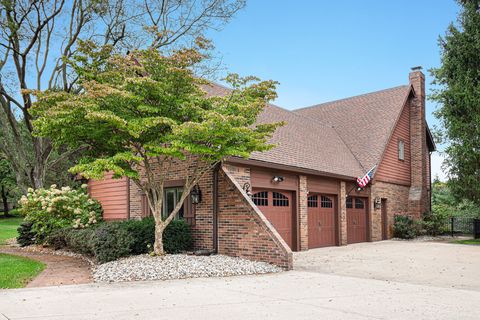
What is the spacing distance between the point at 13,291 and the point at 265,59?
38.6 feet

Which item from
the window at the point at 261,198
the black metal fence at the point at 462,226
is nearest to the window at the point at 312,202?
the window at the point at 261,198

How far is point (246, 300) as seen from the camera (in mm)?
7082

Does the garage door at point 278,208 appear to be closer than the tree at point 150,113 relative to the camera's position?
No

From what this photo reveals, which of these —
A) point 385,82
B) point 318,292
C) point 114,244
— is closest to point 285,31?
point 114,244

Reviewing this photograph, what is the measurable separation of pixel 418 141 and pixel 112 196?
15.8 metres

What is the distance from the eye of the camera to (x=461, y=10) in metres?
22.5

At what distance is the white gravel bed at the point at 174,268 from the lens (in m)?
9.61

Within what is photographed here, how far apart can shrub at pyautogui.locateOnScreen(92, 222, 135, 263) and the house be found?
7.40 feet

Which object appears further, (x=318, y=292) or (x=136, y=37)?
(x=136, y=37)

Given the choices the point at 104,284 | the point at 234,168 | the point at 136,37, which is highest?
the point at 136,37

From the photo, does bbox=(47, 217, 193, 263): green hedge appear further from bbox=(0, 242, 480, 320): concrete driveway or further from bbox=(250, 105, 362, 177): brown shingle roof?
bbox=(250, 105, 362, 177): brown shingle roof

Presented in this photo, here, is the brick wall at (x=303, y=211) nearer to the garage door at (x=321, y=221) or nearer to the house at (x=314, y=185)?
the house at (x=314, y=185)

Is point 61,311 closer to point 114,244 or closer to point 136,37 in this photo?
point 114,244

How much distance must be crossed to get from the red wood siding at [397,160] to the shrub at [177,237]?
1079 centimetres
